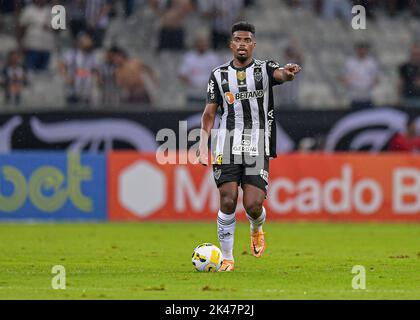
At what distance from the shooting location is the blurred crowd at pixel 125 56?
2152 cm

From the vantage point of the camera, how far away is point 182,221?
65.3 feet

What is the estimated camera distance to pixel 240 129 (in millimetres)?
11562

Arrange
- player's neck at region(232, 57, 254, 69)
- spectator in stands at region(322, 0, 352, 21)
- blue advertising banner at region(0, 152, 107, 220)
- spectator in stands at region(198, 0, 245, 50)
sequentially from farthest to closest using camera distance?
spectator in stands at region(322, 0, 352, 21), spectator in stands at region(198, 0, 245, 50), blue advertising banner at region(0, 152, 107, 220), player's neck at region(232, 57, 254, 69)

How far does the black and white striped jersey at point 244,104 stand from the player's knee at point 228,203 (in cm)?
49

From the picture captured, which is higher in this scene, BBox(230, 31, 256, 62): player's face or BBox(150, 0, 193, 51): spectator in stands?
BBox(150, 0, 193, 51): spectator in stands

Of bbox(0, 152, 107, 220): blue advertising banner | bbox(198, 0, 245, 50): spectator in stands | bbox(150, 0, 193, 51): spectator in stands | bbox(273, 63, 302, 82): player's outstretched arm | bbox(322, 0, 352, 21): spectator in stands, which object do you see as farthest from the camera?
bbox(322, 0, 352, 21): spectator in stands

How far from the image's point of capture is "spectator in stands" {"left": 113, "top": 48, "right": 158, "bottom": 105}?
21.5 meters

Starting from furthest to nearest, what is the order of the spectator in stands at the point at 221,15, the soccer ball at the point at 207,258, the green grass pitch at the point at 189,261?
the spectator in stands at the point at 221,15 < the soccer ball at the point at 207,258 < the green grass pitch at the point at 189,261

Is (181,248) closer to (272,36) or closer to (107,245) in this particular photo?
(107,245)

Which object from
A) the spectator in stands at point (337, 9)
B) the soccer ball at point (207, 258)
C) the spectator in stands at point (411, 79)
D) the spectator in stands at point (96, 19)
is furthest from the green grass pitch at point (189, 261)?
the spectator in stands at point (337, 9)

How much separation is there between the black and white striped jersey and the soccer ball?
105 centimetres

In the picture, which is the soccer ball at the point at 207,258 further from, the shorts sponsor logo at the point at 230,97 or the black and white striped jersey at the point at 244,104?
the shorts sponsor logo at the point at 230,97

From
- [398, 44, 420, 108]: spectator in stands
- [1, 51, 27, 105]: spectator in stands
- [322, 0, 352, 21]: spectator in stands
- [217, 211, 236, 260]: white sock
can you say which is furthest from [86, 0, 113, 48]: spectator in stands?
[217, 211, 236, 260]: white sock

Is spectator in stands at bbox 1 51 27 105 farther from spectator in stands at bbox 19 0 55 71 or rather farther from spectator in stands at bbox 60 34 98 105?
spectator in stands at bbox 60 34 98 105
